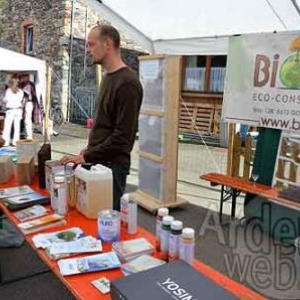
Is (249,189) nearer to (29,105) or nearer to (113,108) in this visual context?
(113,108)

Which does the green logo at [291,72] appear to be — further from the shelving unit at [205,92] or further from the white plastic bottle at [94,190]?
the shelving unit at [205,92]

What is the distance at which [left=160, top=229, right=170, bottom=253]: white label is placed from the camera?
1308 millimetres

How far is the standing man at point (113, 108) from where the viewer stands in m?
2.00

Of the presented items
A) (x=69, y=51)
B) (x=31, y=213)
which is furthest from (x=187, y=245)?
(x=69, y=51)

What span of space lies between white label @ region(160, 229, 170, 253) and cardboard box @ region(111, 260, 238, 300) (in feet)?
0.55

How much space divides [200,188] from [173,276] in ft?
13.2

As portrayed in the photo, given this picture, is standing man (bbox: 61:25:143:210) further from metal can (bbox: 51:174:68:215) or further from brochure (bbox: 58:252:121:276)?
brochure (bbox: 58:252:121:276)

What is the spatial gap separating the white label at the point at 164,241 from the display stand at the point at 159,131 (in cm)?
251

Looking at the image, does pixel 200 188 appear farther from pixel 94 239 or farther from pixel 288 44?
pixel 94 239

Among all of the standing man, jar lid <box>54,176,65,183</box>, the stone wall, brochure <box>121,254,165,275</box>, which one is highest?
the stone wall

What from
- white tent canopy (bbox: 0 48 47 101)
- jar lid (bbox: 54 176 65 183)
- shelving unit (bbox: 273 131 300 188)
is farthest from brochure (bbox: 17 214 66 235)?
white tent canopy (bbox: 0 48 47 101)

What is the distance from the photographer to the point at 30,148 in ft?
8.23

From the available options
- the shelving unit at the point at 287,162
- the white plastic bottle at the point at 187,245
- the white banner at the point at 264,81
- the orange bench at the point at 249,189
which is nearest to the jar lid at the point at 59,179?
the white plastic bottle at the point at 187,245

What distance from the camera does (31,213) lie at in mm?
1763
